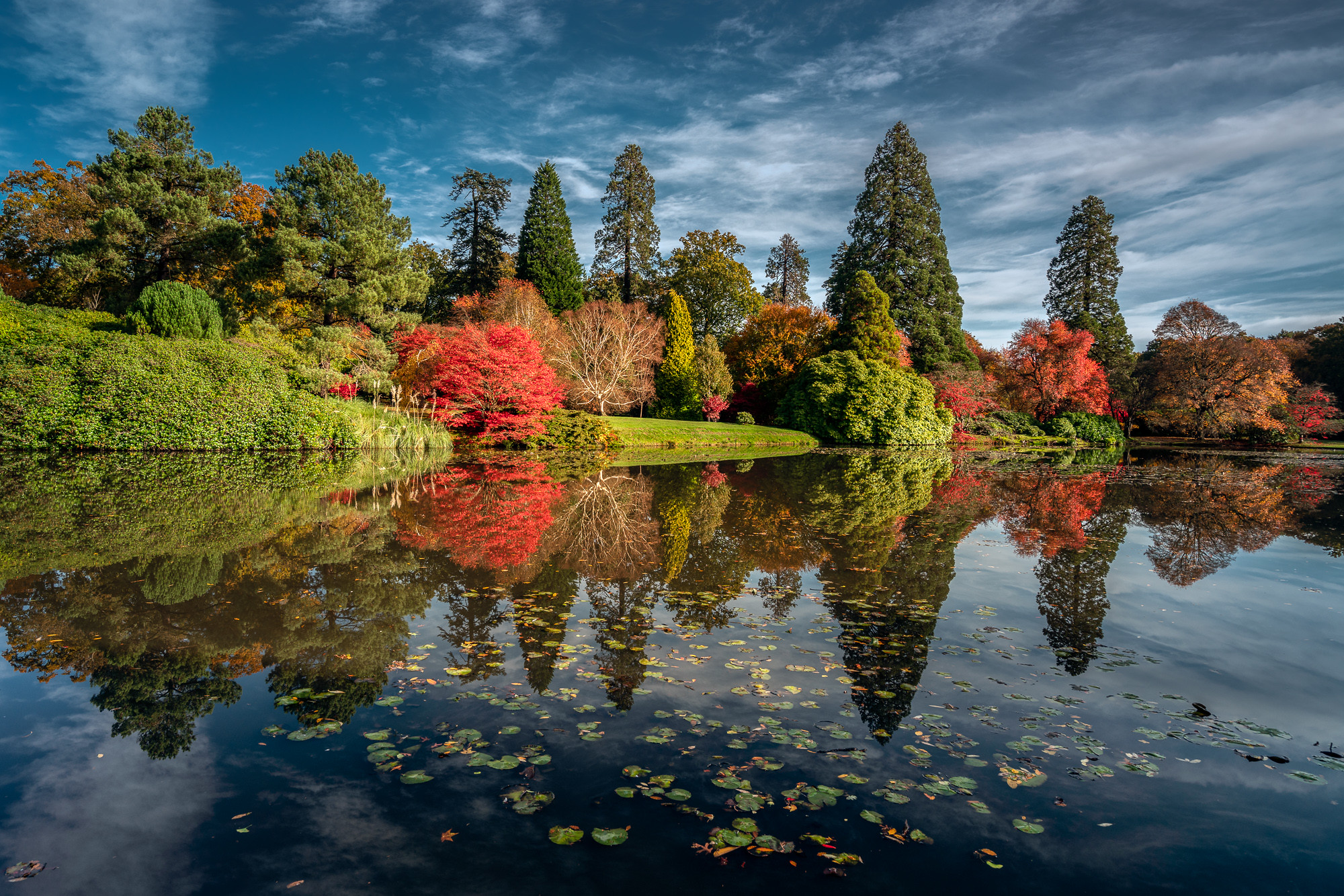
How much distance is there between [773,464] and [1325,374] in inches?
1680

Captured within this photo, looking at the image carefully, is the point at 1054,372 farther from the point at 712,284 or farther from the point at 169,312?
the point at 169,312

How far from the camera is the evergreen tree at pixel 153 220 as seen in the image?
67.8 ft

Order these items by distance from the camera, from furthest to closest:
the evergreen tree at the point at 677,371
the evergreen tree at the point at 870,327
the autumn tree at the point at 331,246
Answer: the evergreen tree at the point at 677,371 → the evergreen tree at the point at 870,327 → the autumn tree at the point at 331,246

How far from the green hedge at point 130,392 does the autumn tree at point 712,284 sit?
92.2ft

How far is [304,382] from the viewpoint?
60.1 feet

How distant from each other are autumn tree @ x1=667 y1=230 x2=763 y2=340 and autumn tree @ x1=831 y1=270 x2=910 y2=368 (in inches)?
423

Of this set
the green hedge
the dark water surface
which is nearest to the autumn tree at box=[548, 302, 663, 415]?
the green hedge

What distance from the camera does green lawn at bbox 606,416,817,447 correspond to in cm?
2593

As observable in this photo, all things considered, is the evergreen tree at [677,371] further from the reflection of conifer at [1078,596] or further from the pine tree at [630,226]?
the reflection of conifer at [1078,596]

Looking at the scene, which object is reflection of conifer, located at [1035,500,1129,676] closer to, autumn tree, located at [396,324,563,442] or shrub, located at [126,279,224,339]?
autumn tree, located at [396,324,563,442]

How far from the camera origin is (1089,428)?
34.8m

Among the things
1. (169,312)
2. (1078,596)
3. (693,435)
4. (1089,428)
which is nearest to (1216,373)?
(1089,428)

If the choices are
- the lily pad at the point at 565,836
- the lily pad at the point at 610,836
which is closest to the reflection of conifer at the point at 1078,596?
the lily pad at the point at 610,836

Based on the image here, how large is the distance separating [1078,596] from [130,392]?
2029cm
